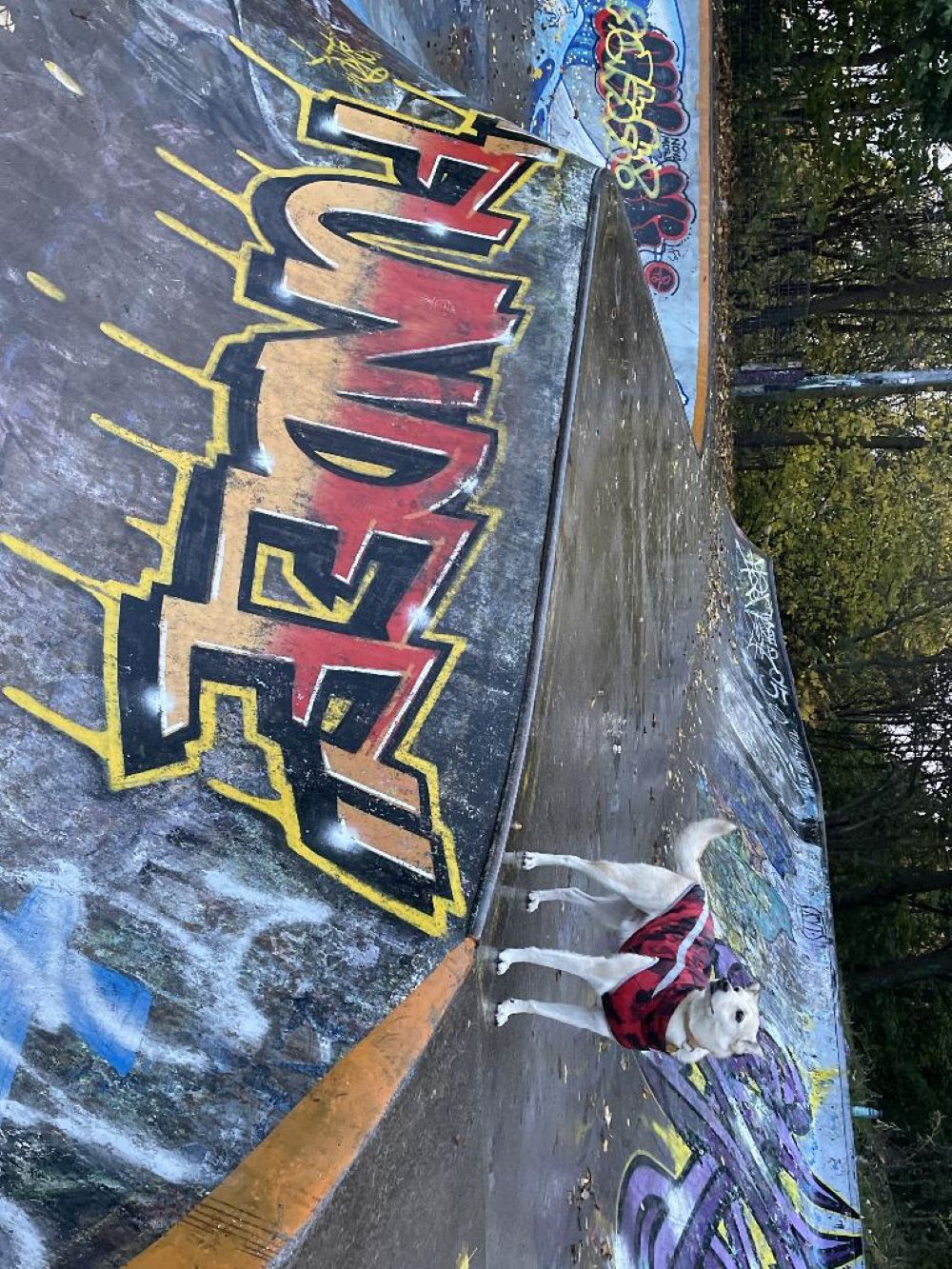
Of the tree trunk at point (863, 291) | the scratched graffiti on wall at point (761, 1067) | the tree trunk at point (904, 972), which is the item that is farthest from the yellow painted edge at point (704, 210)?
the tree trunk at point (904, 972)

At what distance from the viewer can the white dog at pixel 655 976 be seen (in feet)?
17.5

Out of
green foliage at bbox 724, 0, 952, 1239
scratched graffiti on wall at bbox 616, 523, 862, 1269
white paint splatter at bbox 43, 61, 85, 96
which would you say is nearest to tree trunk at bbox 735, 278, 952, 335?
green foliage at bbox 724, 0, 952, 1239

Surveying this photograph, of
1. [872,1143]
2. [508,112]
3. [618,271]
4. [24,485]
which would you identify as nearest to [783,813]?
[872,1143]

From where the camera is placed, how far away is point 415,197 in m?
6.99

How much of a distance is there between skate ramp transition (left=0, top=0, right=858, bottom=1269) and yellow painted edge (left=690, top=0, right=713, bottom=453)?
6345 millimetres

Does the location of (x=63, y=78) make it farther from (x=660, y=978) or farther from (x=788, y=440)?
(x=788, y=440)

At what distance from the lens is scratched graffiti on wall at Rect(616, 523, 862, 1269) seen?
8320 mm

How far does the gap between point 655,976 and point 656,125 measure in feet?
39.1

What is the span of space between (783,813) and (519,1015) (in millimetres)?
8378

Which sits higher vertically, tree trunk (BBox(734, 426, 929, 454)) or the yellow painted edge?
the yellow painted edge

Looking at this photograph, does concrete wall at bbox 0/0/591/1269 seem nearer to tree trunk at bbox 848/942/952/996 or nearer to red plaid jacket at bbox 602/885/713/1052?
red plaid jacket at bbox 602/885/713/1052

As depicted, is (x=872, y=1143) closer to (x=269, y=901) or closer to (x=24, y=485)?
(x=269, y=901)

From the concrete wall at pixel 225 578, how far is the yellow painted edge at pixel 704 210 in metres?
6.99

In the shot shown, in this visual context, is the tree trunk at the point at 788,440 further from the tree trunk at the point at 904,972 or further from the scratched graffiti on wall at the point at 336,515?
the scratched graffiti on wall at the point at 336,515
